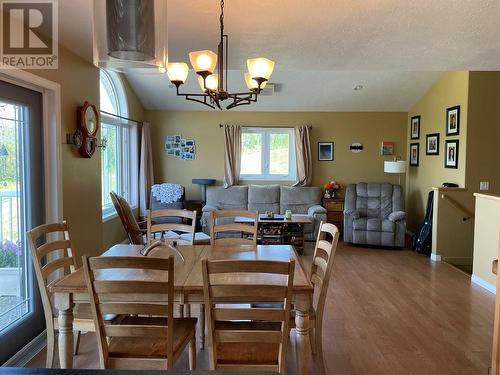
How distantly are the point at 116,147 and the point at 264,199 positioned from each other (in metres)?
2.64

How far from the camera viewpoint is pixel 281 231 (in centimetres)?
597

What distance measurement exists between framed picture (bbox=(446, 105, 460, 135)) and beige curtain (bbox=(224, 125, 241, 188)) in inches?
136

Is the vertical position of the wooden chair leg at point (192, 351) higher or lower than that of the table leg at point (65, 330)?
lower

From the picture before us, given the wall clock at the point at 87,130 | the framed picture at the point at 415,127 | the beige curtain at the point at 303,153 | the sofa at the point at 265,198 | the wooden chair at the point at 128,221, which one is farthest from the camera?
the beige curtain at the point at 303,153

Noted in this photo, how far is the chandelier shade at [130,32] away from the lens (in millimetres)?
1057

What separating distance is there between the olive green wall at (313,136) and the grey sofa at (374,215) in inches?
29.3

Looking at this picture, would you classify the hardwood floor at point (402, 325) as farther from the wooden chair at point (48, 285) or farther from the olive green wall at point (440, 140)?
the olive green wall at point (440, 140)

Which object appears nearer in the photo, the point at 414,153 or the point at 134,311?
the point at 134,311

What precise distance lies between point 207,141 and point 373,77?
123 inches

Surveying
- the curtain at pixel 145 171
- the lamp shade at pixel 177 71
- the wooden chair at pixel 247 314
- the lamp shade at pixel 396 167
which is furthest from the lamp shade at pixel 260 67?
the lamp shade at pixel 396 167

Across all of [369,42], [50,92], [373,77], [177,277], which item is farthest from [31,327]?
[373,77]

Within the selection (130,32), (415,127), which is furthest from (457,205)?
(130,32)
